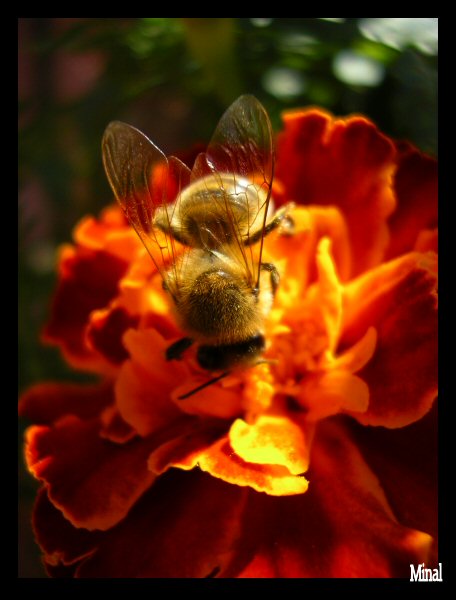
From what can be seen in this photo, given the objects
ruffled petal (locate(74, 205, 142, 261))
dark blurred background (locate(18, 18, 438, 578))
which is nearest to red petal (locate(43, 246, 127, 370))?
ruffled petal (locate(74, 205, 142, 261))

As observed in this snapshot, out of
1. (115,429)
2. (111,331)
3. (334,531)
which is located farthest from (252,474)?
(111,331)

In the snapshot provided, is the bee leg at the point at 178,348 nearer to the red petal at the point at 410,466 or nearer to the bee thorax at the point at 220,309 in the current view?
the bee thorax at the point at 220,309

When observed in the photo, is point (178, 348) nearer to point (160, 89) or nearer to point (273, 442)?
point (273, 442)

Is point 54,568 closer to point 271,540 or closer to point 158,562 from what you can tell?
point 158,562
